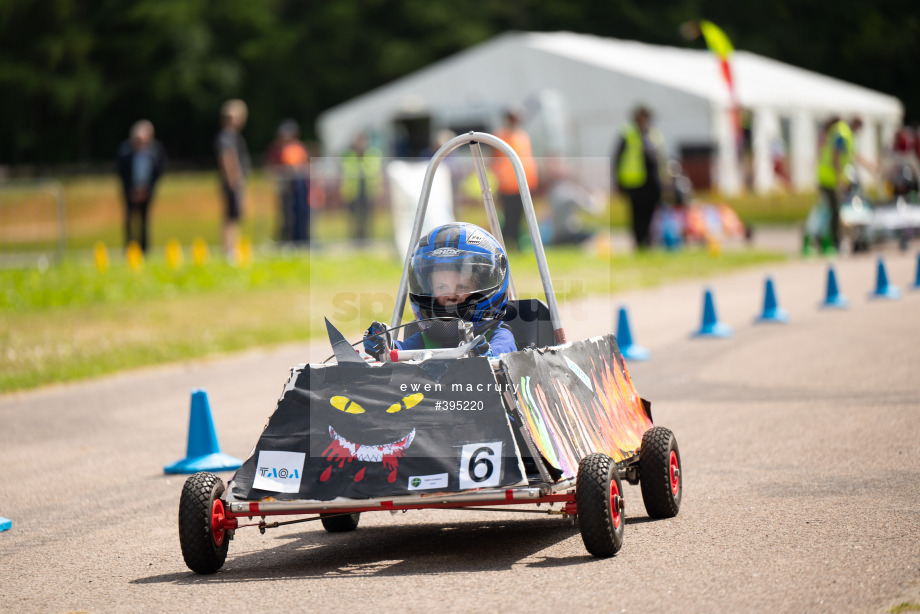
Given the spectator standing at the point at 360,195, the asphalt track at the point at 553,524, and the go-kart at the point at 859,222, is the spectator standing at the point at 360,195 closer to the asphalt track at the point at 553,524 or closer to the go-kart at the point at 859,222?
the go-kart at the point at 859,222

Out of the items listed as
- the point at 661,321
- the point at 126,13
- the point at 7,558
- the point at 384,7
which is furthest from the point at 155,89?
the point at 7,558

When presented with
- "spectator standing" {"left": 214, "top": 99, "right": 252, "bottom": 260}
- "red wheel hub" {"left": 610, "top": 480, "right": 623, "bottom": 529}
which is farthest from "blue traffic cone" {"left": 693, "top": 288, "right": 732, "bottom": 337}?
"spectator standing" {"left": 214, "top": 99, "right": 252, "bottom": 260}

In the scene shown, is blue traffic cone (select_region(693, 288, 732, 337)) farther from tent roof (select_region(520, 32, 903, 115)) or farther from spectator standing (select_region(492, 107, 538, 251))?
tent roof (select_region(520, 32, 903, 115))

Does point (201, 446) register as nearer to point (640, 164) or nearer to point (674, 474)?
point (674, 474)

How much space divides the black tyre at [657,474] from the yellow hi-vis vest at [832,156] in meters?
16.1

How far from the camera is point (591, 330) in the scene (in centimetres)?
1379

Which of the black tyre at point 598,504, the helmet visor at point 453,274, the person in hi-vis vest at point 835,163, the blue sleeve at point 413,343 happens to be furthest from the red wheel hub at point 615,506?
the person in hi-vis vest at point 835,163

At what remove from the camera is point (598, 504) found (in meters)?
5.02

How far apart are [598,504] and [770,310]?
9335 millimetres

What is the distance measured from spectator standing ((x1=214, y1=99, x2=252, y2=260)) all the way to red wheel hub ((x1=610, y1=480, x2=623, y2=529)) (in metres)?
16.3

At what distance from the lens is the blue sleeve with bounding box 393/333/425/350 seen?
239 inches

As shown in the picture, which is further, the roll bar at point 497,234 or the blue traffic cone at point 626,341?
the blue traffic cone at point 626,341

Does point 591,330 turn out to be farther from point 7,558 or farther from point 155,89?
point 155,89

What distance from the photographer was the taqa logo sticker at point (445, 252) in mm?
5840
